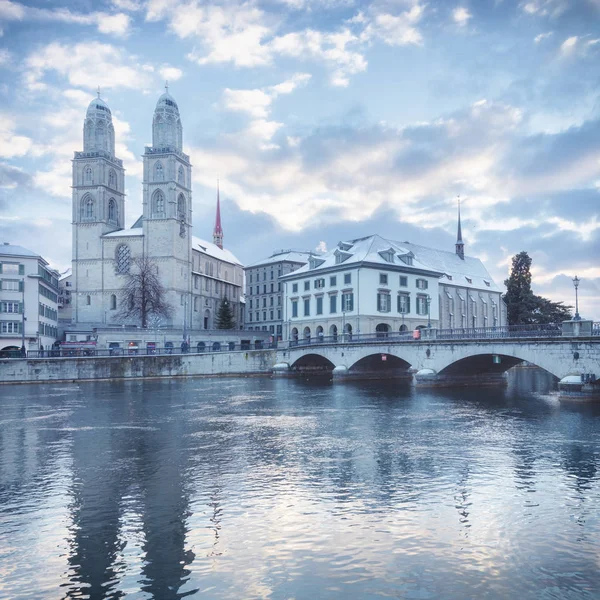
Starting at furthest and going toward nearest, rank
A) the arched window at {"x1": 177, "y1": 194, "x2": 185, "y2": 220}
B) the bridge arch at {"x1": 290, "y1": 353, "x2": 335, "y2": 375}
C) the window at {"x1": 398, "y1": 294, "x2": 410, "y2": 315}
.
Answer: the arched window at {"x1": 177, "y1": 194, "x2": 185, "y2": 220}
the window at {"x1": 398, "y1": 294, "x2": 410, "y2": 315}
the bridge arch at {"x1": 290, "y1": 353, "x2": 335, "y2": 375}

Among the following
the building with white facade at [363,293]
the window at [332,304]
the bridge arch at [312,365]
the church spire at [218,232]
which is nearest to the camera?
the bridge arch at [312,365]

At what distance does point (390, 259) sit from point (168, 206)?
1783 inches

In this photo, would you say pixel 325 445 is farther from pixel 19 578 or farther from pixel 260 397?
pixel 260 397

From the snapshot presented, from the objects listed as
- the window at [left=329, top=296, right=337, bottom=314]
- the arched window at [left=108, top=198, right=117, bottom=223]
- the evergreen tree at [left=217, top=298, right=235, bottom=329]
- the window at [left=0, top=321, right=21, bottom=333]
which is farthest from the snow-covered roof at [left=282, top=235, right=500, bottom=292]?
the arched window at [left=108, top=198, right=117, bottom=223]

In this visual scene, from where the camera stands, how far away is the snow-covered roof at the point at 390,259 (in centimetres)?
7869

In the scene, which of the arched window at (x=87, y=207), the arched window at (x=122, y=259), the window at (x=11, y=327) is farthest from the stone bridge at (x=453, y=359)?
the arched window at (x=87, y=207)

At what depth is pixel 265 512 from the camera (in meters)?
14.7

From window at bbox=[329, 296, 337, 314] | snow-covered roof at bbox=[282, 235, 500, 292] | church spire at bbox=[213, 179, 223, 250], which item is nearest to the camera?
snow-covered roof at bbox=[282, 235, 500, 292]

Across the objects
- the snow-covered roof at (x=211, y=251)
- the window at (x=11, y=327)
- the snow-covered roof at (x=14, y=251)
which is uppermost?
the snow-covered roof at (x=211, y=251)

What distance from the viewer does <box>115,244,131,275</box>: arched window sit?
105250 millimetres

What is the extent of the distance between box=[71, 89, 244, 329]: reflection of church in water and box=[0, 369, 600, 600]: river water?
250 feet

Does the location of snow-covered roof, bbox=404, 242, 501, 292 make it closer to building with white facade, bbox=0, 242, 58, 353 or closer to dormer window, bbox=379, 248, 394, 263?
dormer window, bbox=379, 248, 394, 263

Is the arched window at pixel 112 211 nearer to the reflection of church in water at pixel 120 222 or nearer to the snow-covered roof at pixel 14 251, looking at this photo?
the reflection of church in water at pixel 120 222

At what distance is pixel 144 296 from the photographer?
98.6 meters
